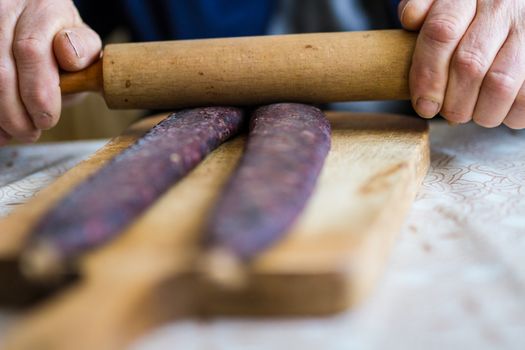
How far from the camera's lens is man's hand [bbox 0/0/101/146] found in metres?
1.20

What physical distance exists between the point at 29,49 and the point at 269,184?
2.25 feet

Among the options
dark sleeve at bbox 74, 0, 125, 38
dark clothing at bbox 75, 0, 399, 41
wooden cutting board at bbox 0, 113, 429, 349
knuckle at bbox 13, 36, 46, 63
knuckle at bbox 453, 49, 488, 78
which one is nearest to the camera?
wooden cutting board at bbox 0, 113, 429, 349

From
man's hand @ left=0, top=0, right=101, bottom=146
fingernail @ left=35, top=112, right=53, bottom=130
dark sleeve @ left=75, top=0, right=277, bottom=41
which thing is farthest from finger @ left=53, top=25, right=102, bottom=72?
dark sleeve @ left=75, top=0, right=277, bottom=41

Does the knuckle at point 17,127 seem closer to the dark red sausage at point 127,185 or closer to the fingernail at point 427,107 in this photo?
the dark red sausage at point 127,185

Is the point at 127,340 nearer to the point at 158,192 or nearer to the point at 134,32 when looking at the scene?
the point at 158,192

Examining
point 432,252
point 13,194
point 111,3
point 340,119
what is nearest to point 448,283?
point 432,252

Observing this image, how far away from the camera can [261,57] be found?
119cm

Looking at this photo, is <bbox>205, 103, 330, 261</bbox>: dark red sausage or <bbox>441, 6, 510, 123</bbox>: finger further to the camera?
<bbox>441, 6, 510, 123</bbox>: finger

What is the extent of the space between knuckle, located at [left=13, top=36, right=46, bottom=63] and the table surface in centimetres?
27

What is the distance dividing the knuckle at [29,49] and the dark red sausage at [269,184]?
18.0 inches

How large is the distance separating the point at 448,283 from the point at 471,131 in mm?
829

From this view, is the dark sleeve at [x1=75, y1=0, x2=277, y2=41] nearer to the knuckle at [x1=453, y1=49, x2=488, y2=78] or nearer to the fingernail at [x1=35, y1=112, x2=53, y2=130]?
the fingernail at [x1=35, y1=112, x2=53, y2=130]

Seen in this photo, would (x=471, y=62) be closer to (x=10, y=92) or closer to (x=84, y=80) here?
(x=84, y=80)

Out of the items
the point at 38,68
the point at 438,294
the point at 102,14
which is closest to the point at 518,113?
the point at 438,294
